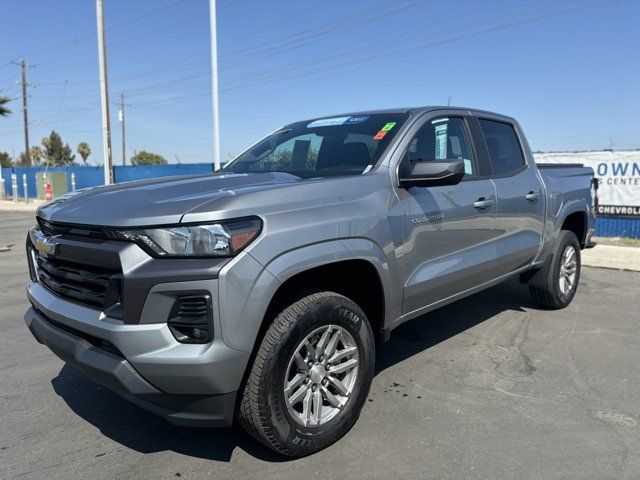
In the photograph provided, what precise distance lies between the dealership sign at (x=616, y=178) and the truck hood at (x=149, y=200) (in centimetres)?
1112

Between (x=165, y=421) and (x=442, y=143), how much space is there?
2.78 metres

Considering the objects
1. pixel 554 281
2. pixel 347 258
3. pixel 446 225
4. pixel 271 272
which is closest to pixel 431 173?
pixel 446 225

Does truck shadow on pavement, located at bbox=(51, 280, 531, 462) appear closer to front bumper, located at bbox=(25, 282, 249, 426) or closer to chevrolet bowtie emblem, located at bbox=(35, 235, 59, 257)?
front bumper, located at bbox=(25, 282, 249, 426)

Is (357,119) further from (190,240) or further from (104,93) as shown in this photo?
(104,93)

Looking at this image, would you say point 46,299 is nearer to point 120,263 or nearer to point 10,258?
point 120,263

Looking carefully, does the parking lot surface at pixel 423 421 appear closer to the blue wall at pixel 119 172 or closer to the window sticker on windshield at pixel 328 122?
the window sticker on windshield at pixel 328 122

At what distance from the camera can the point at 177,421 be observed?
8.05 feet

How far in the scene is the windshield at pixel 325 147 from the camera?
355 centimetres

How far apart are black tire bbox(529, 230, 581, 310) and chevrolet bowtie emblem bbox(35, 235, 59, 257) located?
454 centimetres

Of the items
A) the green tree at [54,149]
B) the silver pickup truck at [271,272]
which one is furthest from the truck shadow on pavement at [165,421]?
the green tree at [54,149]

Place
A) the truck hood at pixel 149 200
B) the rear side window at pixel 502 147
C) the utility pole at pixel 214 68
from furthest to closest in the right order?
1. the utility pole at pixel 214 68
2. the rear side window at pixel 502 147
3. the truck hood at pixel 149 200

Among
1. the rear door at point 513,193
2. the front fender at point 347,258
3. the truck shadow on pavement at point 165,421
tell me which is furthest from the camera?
the rear door at point 513,193

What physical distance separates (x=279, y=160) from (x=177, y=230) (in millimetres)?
1832

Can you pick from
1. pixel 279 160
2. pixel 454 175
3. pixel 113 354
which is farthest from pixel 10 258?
pixel 454 175
